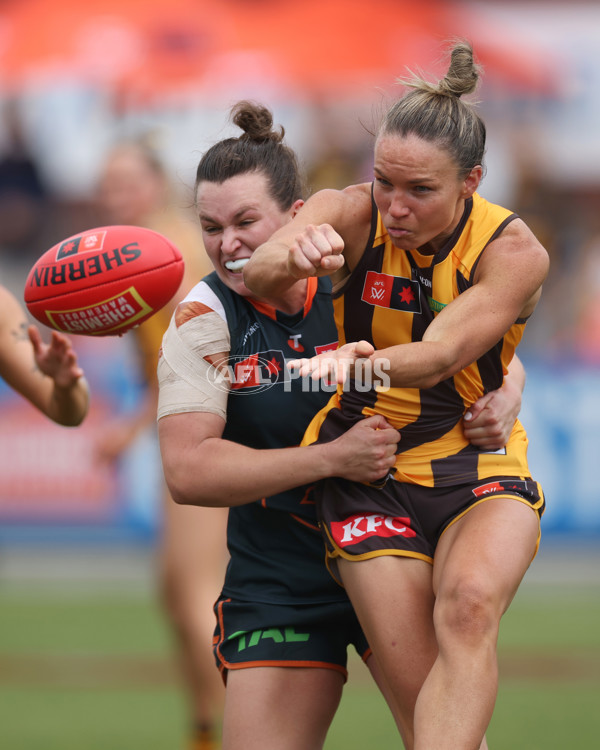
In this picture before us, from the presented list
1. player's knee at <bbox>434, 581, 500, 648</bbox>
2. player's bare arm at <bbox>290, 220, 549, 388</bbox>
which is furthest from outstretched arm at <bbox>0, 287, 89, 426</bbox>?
player's knee at <bbox>434, 581, 500, 648</bbox>

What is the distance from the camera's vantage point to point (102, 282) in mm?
3633

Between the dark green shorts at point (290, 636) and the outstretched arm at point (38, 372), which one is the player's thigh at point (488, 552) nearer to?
the dark green shorts at point (290, 636)

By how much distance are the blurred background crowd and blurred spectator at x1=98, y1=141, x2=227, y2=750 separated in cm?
489

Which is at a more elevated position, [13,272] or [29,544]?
[13,272]

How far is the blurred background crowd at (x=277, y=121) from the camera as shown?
411 inches

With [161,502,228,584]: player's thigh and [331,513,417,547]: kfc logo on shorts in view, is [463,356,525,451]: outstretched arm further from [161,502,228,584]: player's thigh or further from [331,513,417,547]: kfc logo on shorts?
[161,502,228,584]: player's thigh

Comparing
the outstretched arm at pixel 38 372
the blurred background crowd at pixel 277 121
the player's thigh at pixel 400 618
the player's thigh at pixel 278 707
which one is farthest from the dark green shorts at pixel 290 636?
the blurred background crowd at pixel 277 121

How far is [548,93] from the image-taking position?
1394 cm

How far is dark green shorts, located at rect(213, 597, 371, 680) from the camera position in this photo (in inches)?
141

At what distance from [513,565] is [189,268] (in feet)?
9.51

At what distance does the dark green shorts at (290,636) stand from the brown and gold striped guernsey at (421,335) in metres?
0.58

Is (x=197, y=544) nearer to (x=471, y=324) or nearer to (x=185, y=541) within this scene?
(x=185, y=541)

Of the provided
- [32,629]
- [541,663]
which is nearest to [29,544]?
[32,629]

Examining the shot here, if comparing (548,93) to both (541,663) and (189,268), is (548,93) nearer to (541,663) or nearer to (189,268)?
(541,663)
